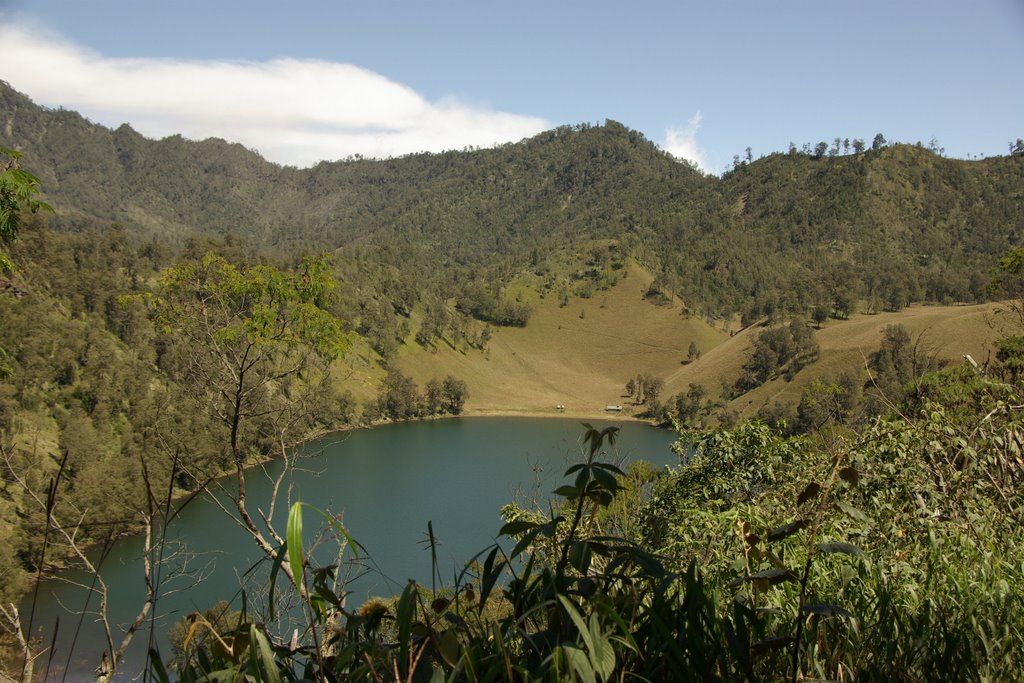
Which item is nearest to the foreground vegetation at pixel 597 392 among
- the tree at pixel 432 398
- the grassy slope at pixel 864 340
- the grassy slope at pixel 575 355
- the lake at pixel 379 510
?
the grassy slope at pixel 575 355

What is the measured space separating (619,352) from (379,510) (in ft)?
214

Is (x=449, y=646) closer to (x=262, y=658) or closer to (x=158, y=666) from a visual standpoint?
(x=262, y=658)

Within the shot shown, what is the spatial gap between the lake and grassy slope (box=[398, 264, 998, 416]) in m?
15.8

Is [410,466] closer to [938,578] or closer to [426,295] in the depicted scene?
[938,578]

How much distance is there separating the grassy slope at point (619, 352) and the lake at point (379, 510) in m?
15.8

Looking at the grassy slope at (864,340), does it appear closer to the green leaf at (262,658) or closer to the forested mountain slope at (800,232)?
the forested mountain slope at (800,232)

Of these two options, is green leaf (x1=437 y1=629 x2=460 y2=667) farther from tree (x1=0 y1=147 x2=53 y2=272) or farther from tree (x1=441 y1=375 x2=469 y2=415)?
tree (x1=441 y1=375 x2=469 y2=415)

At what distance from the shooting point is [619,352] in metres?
94.4

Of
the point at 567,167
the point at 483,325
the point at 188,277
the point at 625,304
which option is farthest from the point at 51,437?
the point at 567,167

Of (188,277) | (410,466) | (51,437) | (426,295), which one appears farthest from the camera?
(426,295)

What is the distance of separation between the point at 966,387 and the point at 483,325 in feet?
274

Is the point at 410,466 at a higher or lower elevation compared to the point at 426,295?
lower

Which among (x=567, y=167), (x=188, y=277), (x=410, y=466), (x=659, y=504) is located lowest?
(x=410, y=466)

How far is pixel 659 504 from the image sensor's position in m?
10.7
